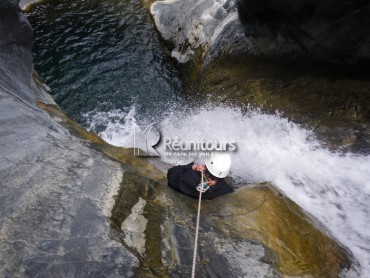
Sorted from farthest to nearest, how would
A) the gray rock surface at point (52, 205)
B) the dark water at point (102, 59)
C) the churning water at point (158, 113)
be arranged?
the dark water at point (102, 59) < the churning water at point (158, 113) < the gray rock surface at point (52, 205)

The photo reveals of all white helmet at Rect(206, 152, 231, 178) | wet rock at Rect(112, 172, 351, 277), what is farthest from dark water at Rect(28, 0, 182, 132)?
wet rock at Rect(112, 172, 351, 277)

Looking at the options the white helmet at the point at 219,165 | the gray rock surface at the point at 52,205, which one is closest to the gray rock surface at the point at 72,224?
the gray rock surface at the point at 52,205

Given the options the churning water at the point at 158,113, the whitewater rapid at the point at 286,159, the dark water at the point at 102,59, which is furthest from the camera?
the dark water at the point at 102,59

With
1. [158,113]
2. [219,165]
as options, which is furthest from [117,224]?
[158,113]

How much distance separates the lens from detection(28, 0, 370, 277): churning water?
17.7 feet

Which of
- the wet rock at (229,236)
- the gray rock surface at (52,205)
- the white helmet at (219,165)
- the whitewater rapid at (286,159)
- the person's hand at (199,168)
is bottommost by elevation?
the whitewater rapid at (286,159)

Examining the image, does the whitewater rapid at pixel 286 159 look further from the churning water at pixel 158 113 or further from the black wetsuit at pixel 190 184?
the black wetsuit at pixel 190 184

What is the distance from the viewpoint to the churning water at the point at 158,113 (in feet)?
17.7

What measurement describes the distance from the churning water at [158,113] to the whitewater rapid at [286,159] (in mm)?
16

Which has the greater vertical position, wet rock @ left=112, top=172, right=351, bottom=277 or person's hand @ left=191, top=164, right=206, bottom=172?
person's hand @ left=191, top=164, right=206, bottom=172

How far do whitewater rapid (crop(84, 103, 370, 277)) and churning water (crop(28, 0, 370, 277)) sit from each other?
2 cm

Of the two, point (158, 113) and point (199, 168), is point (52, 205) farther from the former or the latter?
point (158, 113)

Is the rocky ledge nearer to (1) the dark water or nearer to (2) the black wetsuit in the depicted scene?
(2) the black wetsuit

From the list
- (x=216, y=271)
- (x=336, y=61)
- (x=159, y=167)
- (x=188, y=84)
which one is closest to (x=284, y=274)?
(x=216, y=271)
